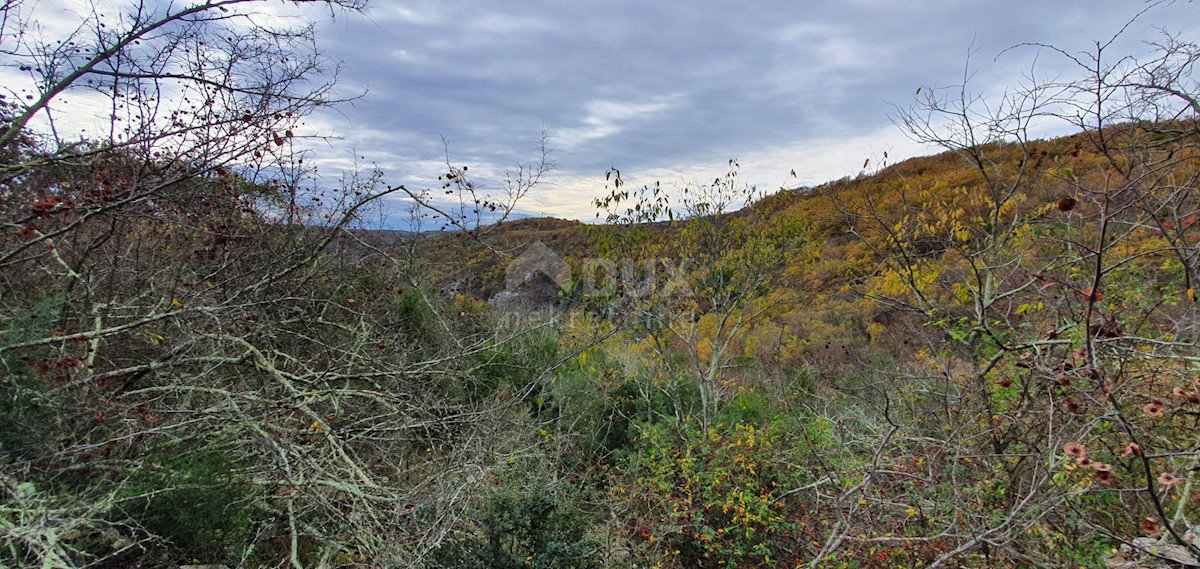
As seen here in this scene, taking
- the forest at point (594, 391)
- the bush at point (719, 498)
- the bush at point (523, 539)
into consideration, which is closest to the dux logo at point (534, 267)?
Answer: the forest at point (594, 391)

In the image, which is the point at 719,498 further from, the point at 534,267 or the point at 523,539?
the point at 534,267

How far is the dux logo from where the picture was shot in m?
10.5

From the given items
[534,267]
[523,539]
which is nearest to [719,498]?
[523,539]

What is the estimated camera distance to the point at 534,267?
11570mm

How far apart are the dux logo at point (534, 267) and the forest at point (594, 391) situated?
4.18m

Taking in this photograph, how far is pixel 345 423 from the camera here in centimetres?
479

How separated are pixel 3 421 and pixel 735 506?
445 centimetres

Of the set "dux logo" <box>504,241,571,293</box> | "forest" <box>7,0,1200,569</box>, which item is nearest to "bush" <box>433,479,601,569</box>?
"forest" <box>7,0,1200,569</box>

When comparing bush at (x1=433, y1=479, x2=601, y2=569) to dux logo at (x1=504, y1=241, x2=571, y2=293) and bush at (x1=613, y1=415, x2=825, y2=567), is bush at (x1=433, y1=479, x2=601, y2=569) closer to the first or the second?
bush at (x1=613, y1=415, x2=825, y2=567)

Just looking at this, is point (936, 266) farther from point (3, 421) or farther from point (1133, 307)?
point (3, 421)

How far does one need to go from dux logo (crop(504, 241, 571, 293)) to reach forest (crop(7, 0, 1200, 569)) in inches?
164

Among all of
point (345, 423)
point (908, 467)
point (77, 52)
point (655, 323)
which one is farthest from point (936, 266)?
point (77, 52)

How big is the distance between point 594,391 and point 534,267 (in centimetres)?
562

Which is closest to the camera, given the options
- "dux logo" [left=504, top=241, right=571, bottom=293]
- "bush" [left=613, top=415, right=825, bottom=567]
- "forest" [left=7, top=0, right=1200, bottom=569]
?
"forest" [left=7, top=0, right=1200, bottom=569]
